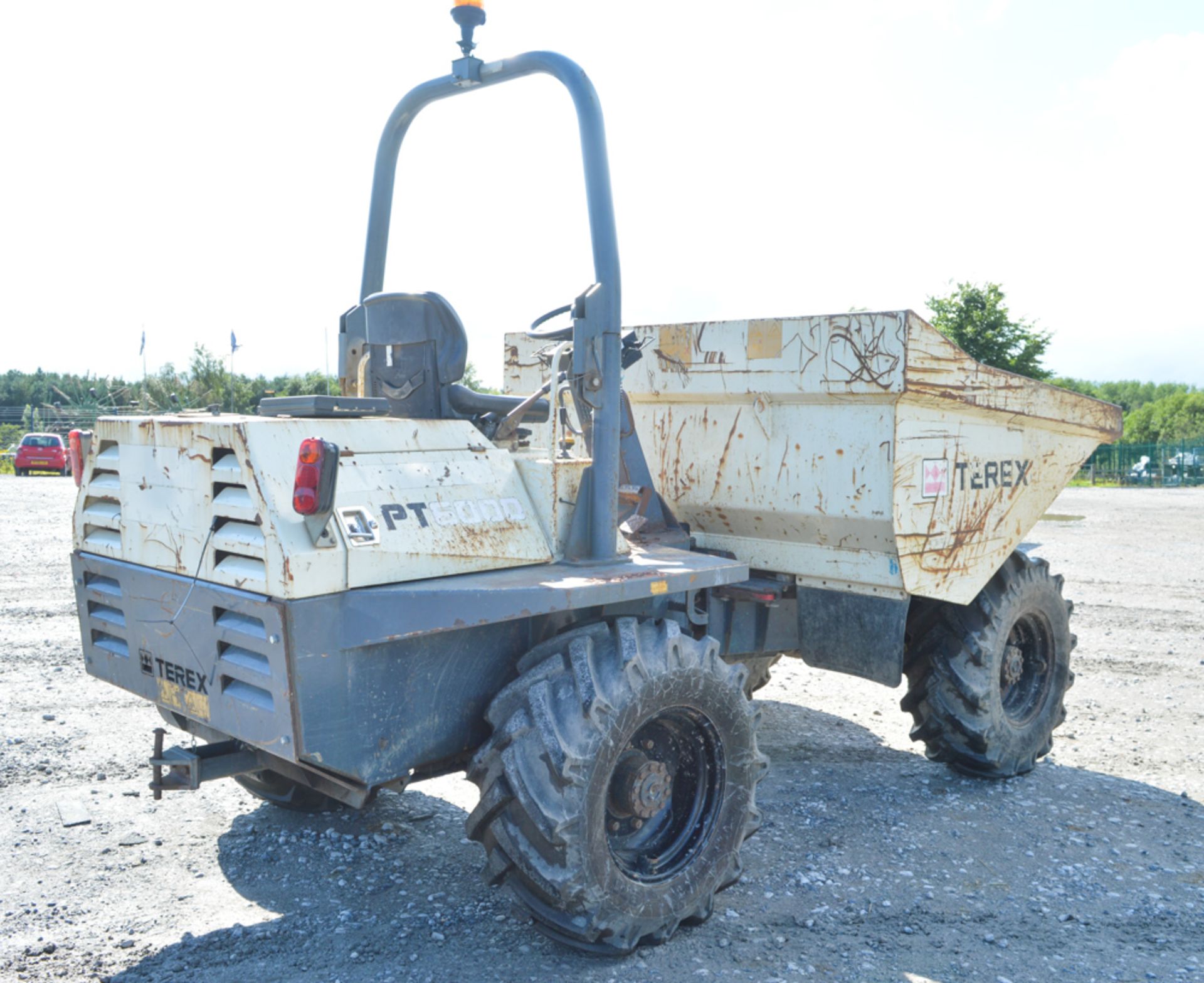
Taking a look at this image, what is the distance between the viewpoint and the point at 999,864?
452cm

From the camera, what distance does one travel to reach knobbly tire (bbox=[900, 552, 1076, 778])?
5340 millimetres

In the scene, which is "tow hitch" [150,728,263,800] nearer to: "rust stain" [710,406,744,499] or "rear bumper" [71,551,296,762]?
"rear bumper" [71,551,296,762]

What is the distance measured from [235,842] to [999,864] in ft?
10.3

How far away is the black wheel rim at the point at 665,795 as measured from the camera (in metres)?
3.78

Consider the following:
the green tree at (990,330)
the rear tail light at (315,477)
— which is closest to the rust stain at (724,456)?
the rear tail light at (315,477)

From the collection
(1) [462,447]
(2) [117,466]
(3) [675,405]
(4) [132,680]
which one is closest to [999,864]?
(3) [675,405]

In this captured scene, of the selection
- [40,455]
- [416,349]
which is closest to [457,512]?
[416,349]

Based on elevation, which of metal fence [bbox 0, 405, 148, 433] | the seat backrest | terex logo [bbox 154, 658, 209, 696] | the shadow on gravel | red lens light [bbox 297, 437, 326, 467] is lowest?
the shadow on gravel

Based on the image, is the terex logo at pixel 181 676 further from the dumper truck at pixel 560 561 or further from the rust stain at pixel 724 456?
the rust stain at pixel 724 456

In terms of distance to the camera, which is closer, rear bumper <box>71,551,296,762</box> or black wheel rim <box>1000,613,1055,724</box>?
rear bumper <box>71,551,296,762</box>

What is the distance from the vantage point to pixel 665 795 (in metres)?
3.87

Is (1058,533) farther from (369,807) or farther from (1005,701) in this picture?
(369,807)

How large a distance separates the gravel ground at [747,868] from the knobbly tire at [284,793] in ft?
0.22

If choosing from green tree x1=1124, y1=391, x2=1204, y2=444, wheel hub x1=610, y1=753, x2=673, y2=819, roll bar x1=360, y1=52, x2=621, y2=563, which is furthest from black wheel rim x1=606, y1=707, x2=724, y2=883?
green tree x1=1124, y1=391, x2=1204, y2=444
